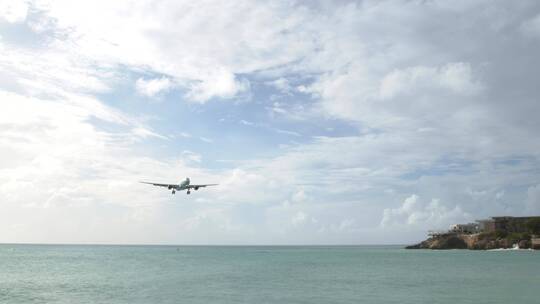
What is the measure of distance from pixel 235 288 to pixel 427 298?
22680 mm

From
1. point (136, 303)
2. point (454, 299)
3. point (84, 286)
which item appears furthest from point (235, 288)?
point (454, 299)

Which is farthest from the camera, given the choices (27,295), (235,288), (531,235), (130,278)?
(531,235)

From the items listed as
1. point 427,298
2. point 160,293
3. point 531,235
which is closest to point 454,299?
point 427,298

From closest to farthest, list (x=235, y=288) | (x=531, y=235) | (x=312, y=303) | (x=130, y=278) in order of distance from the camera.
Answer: (x=312, y=303) → (x=235, y=288) → (x=130, y=278) → (x=531, y=235)

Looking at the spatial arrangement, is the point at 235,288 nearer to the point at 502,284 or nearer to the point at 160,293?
the point at 160,293

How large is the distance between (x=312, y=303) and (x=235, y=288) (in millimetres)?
16128

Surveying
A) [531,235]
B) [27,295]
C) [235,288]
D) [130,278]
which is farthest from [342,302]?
[531,235]

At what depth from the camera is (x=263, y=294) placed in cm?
5472

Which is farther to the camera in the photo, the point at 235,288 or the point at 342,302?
the point at 235,288

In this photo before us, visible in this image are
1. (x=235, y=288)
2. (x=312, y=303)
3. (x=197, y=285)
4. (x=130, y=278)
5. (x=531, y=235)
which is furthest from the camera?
(x=531, y=235)

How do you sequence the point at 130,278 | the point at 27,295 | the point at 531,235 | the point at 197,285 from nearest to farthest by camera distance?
the point at 27,295 → the point at 197,285 → the point at 130,278 → the point at 531,235

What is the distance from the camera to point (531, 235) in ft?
636

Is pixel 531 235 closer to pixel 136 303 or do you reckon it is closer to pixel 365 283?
pixel 365 283

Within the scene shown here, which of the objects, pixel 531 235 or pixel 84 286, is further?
pixel 531 235
